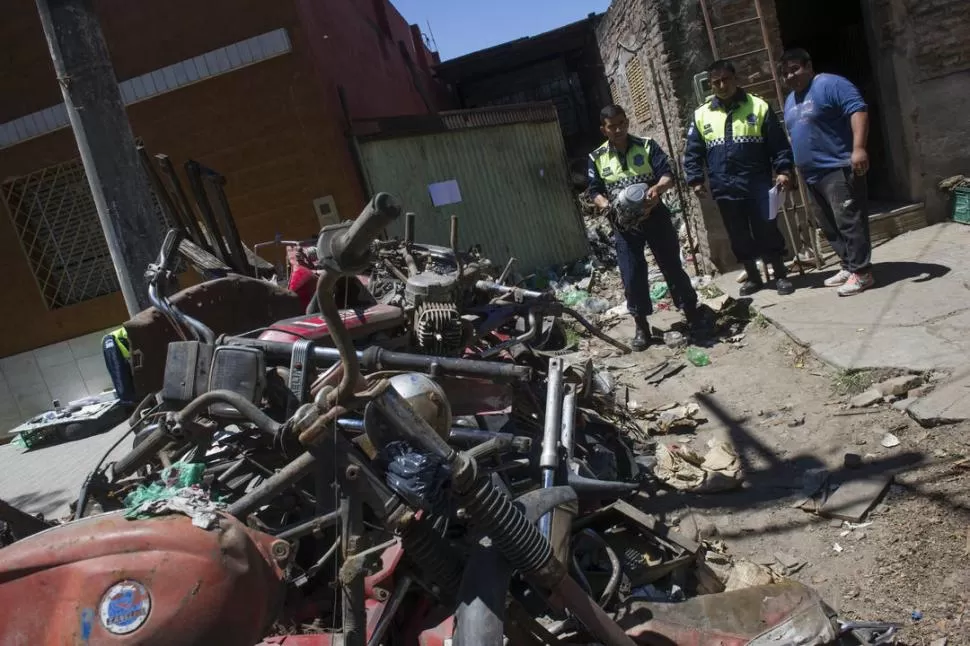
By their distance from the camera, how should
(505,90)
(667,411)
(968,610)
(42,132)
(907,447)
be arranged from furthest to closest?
(505,90) → (42,132) → (667,411) → (907,447) → (968,610)

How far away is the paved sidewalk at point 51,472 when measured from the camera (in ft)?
17.3

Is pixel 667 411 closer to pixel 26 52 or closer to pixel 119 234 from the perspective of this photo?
pixel 119 234

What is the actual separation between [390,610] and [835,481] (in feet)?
7.23

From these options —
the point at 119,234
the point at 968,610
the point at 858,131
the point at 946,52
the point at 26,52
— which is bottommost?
the point at 968,610

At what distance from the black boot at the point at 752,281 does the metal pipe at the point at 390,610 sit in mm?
4688

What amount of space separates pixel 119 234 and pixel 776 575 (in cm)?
458

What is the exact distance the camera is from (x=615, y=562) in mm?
2189

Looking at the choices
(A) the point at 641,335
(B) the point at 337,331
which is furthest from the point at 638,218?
(B) the point at 337,331

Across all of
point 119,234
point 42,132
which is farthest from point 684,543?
point 42,132

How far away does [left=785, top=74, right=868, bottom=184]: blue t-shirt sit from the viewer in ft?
15.8

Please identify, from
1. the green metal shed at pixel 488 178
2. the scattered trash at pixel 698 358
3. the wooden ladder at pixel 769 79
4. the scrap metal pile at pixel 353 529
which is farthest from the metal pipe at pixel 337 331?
the green metal shed at pixel 488 178

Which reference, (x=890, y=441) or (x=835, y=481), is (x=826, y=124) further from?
(x=835, y=481)

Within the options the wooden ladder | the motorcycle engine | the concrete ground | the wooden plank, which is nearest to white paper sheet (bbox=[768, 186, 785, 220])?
the concrete ground

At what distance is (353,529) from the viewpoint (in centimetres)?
159
